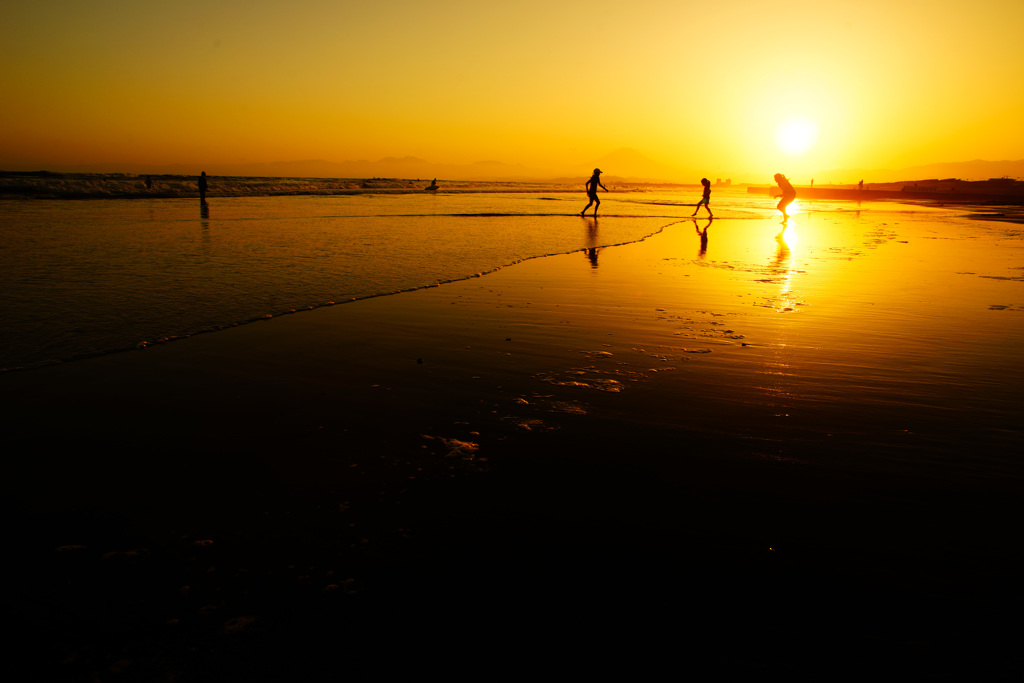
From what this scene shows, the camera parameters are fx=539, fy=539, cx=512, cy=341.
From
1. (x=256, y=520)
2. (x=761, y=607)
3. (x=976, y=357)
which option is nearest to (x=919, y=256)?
(x=976, y=357)

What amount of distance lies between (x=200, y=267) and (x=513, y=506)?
10.2 meters

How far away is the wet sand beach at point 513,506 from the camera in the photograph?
2.22 m

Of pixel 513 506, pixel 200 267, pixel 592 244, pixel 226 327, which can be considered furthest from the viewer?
pixel 592 244

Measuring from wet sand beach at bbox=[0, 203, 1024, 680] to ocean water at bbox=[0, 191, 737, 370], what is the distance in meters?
1.13

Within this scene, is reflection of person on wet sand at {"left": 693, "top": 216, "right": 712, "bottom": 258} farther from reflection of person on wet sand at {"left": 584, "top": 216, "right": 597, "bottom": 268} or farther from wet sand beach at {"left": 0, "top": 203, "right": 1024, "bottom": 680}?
wet sand beach at {"left": 0, "top": 203, "right": 1024, "bottom": 680}

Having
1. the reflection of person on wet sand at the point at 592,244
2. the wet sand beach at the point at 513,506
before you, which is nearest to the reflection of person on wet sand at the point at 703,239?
the reflection of person on wet sand at the point at 592,244

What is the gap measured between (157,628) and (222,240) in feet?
49.8

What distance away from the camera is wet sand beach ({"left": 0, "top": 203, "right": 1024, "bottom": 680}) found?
222cm

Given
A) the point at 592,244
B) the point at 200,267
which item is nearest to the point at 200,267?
the point at 200,267

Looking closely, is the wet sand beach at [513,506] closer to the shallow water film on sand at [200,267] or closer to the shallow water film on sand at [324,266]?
the shallow water film on sand at [200,267]

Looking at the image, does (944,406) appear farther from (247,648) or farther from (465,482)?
(247,648)

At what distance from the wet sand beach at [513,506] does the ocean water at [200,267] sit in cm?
113

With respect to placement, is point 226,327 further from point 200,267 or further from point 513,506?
point 513,506

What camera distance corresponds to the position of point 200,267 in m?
10.8
